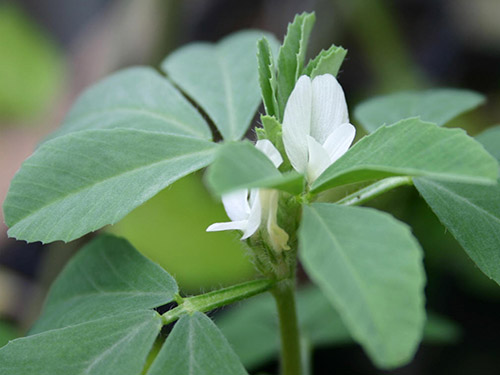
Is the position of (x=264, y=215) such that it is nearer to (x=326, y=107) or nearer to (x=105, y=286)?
(x=326, y=107)

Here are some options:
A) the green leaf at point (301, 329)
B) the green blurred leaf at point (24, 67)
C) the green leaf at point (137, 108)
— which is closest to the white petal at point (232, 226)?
the green leaf at point (137, 108)

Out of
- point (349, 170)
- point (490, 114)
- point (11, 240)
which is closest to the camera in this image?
point (349, 170)

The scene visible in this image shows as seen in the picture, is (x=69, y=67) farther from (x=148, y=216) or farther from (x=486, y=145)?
(x=486, y=145)

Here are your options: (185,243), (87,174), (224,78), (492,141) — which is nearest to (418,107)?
(492,141)

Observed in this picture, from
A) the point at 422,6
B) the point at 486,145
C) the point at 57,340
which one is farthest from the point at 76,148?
the point at 422,6

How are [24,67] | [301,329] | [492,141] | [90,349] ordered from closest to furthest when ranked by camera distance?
[90,349] < [492,141] < [301,329] < [24,67]

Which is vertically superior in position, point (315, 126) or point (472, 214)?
point (315, 126)
